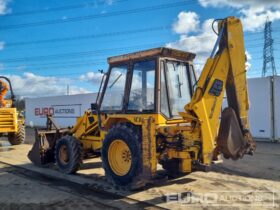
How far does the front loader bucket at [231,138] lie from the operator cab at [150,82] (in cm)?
105

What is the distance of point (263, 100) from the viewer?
50.5ft

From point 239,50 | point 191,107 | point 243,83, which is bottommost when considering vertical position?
point 191,107

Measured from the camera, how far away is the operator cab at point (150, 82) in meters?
6.57

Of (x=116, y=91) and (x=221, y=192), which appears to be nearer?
(x=221, y=192)

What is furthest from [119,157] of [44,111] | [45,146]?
[44,111]

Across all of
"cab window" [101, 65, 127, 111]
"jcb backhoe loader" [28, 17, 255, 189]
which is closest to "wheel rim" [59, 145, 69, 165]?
"jcb backhoe loader" [28, 17, 255, 189]

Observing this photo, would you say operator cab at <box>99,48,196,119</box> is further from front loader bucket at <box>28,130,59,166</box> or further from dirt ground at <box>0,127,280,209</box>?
front loader bucket at <box>28,130,59,166</box>

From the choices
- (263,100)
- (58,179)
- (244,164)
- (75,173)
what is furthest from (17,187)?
(263,100)

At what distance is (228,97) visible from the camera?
6258 millimetres

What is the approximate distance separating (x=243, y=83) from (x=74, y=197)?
3.65 m

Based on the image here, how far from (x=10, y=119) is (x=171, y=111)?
32.1 feet

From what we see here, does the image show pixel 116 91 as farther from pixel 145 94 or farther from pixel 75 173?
pixel 75 173

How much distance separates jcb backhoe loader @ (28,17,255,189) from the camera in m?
5.93

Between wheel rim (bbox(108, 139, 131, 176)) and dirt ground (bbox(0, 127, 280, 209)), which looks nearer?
dirt ground (bbox(0, 127, 280, 209))
